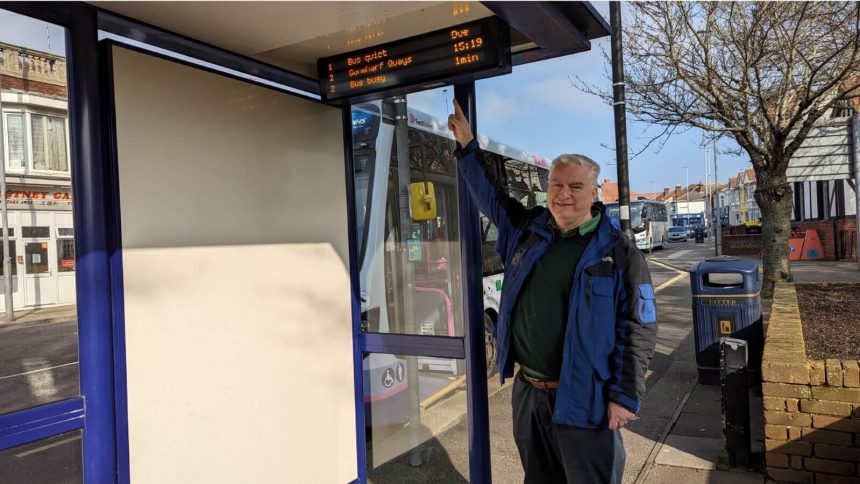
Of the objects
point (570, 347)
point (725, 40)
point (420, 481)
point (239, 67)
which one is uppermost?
point (725, 40)

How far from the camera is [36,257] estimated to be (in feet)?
6.71

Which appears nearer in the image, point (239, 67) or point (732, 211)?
point (239, 67)

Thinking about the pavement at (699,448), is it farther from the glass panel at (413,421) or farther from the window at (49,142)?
the window at (49,142)

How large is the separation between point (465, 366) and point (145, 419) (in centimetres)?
154

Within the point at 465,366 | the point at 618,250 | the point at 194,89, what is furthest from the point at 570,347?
the point at 194,89

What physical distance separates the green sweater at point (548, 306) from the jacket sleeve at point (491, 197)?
0.28 meters

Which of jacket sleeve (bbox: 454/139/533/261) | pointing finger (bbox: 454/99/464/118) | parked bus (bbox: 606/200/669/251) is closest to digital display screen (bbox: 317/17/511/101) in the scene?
pointing finger (bbox: 454/99/464/118)

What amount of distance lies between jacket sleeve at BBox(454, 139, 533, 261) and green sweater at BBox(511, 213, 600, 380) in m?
0.28

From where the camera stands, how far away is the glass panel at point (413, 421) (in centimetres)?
388

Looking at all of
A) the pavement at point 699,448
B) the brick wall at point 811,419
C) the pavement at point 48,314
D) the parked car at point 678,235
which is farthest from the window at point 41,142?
the parked car at point 678,235

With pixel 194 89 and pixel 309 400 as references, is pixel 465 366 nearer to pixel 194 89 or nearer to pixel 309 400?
pixel 309 400

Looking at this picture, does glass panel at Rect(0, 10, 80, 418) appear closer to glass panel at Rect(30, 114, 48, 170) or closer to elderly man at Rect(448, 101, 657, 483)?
glass panel at Rect(30, 114, 48, 170)

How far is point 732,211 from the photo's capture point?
85.2 meters

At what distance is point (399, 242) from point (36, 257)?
2.47 m
